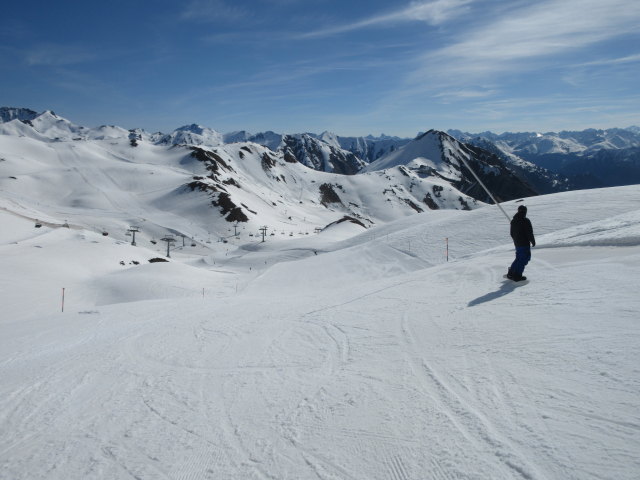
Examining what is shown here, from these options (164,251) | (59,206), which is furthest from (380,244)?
(59,206)

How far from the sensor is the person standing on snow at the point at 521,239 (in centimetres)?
1112

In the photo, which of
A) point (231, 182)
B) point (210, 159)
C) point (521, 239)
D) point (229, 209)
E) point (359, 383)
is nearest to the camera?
point (359, 383)

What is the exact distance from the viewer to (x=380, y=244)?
33.8 meters

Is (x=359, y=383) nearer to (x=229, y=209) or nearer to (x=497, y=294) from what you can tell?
(x=497, y=294)

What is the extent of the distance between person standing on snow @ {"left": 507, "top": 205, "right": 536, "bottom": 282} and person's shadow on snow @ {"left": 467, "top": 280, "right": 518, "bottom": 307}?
16.2 inches

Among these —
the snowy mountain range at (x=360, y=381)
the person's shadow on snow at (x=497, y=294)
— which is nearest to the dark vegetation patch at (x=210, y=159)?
the snowy mountain range at (x=360, y=381)

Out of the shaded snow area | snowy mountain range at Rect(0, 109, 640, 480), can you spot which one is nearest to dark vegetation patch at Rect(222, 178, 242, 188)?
snowy mountain range at Rect(0, 109, 640, 480)

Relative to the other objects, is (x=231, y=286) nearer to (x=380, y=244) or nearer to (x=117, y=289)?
(x=117, y=289)

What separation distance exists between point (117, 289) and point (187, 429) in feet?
91.2

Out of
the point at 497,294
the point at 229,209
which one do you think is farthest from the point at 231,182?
the point at 497,294

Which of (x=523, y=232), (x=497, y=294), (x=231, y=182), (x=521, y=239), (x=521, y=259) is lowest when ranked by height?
(x=497, y=294)

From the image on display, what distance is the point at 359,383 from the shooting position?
6547 mm

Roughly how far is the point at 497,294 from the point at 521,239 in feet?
6.08

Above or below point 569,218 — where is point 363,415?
below
